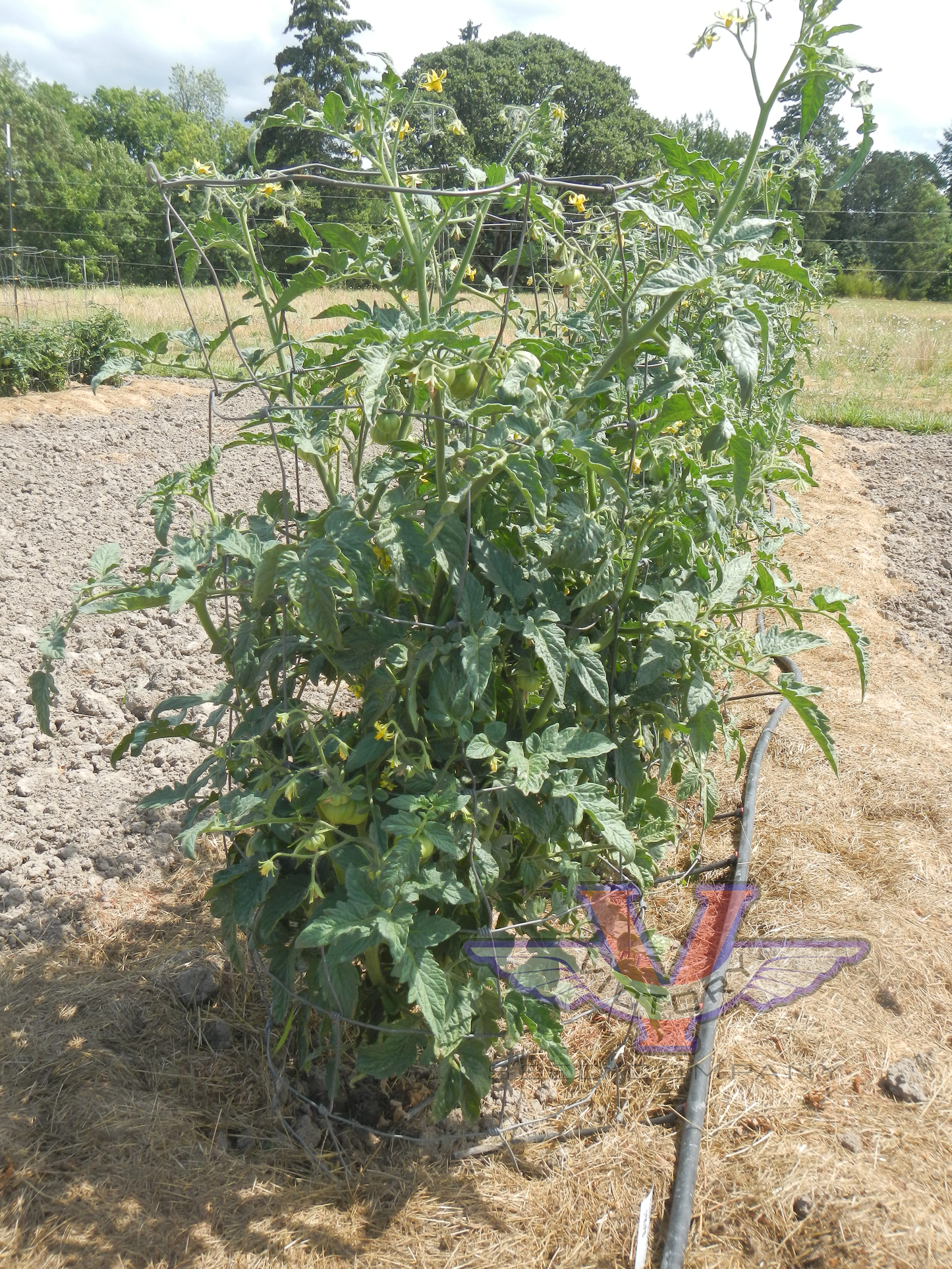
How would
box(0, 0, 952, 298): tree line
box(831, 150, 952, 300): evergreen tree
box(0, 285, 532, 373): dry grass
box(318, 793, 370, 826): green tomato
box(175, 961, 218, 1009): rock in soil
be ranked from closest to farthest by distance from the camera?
1. box(318, 793, 370, 826): green tomato
2. box(175, 961, 218, 1009): rock in soil
3. box(0, 285, 532, 373): dry grass
4. box(0, 0, 952, 298): tree line
5. box(831, 150, 952, 300): evergreen tree

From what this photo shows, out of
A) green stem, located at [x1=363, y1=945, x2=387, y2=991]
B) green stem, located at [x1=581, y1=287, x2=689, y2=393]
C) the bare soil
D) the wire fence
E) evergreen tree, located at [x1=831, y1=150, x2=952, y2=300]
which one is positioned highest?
evergreen tree, located at [x1=831, y1=150, x2=952, y2=300]

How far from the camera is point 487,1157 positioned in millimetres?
1690

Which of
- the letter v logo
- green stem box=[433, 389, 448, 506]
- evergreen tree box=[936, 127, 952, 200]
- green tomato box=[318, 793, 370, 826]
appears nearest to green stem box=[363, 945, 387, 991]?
green tomato box=[318, 793, 370, 826]

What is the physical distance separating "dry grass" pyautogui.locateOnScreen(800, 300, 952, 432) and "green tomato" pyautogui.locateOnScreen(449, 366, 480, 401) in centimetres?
580

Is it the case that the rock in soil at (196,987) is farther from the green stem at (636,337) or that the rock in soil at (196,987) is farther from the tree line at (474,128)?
→ the tree line at (474,128)

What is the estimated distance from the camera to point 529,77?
76.8 ft

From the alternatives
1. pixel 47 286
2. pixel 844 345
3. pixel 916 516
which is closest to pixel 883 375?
pixel 844 345

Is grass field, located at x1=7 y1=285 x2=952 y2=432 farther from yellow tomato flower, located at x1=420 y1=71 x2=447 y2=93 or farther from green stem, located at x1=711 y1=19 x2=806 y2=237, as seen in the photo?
green stem, located at x1=711 y1=19 x2=806 y2=237

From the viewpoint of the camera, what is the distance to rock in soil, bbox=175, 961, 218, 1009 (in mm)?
1962

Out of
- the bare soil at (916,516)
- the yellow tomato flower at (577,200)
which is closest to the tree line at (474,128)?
the bare soil at (916,516)

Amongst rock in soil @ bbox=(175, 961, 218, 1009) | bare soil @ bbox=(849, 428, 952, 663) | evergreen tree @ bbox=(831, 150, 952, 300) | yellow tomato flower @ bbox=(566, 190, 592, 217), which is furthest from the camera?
evergreen tree @ bbox=(831, 150, 952, 300)

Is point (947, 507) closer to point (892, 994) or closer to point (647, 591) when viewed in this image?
point (892, 994)

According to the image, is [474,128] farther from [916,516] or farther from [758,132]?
[758,132]

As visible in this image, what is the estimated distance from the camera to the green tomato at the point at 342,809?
125 centimetres
